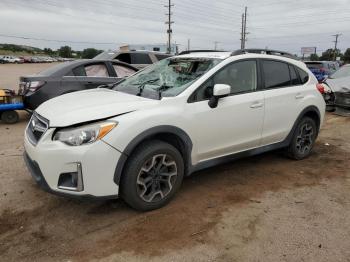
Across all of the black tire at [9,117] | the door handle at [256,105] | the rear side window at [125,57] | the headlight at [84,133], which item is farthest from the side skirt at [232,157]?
the rear side window at [125,57]

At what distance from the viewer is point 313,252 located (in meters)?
3.00

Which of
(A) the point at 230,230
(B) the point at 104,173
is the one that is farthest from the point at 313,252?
(B) the point at 104,173

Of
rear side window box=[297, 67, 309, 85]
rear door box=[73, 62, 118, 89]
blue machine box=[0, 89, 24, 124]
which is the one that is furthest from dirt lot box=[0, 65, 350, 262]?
blue machine box=[0, 89, 24, 124]

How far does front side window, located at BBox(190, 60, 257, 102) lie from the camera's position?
13.0 ft

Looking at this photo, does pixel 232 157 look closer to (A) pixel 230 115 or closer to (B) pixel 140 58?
(A) pixel 230 115

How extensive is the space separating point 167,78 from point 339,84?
23.7ft

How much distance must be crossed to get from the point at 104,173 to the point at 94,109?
0.65 metres

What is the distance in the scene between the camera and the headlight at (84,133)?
10.3ft

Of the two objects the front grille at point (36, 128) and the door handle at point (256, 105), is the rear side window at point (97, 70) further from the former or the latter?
the door handle at point (256, 105)

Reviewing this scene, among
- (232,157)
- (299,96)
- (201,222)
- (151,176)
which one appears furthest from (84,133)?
(299,96)

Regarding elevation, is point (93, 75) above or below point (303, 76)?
below

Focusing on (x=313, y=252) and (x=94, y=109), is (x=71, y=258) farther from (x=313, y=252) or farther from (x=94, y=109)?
(x=313, y=252)

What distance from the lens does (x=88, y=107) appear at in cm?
344

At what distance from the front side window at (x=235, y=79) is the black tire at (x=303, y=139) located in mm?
1262
